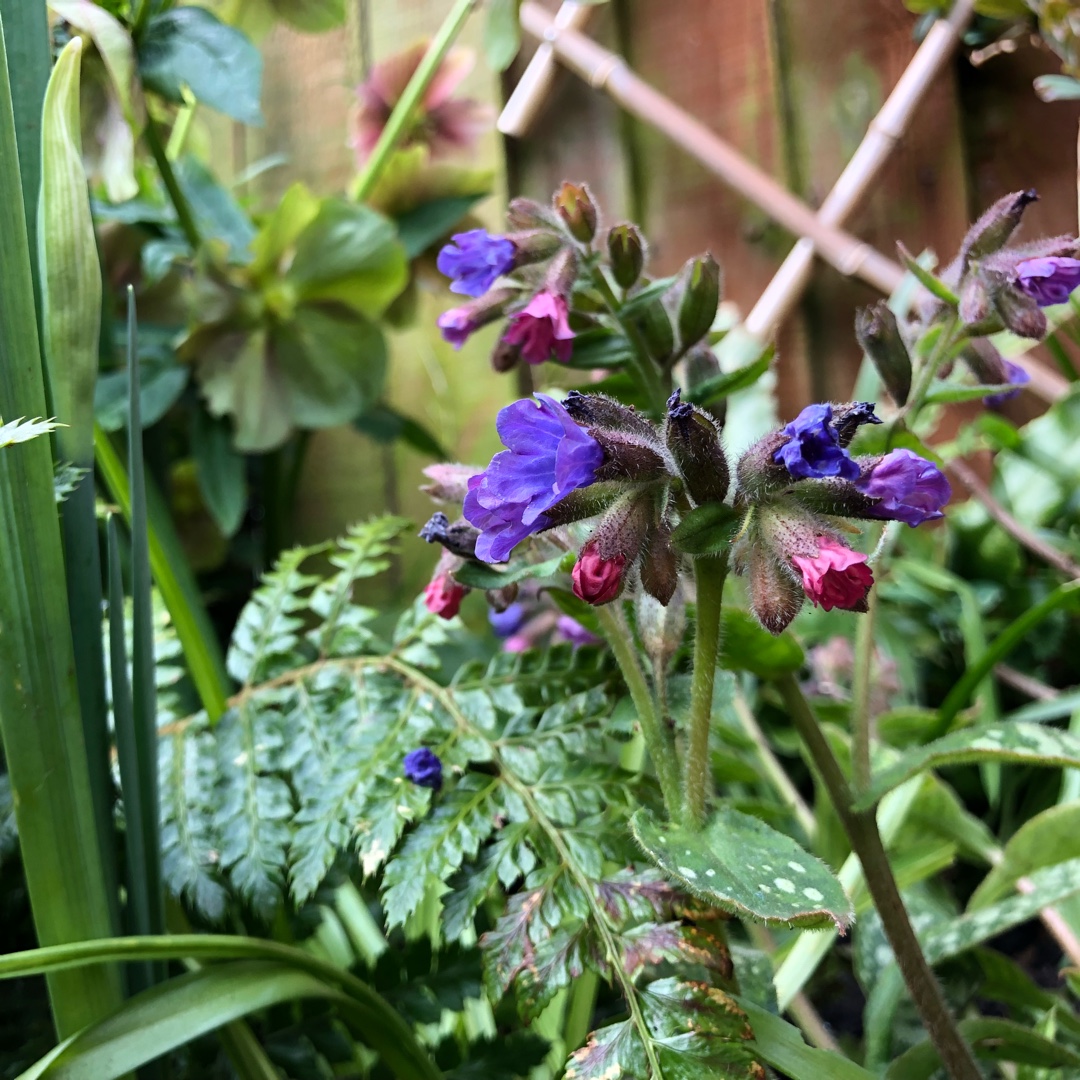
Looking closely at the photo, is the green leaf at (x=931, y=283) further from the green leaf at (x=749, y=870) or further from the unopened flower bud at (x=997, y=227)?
the green leaf at (x=749, y=870)

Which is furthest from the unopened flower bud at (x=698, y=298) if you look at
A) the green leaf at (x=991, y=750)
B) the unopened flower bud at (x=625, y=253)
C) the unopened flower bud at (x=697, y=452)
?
the green leaf at (x=991, y=750)

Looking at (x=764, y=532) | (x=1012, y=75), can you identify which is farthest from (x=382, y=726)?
(x=1012, y=75)

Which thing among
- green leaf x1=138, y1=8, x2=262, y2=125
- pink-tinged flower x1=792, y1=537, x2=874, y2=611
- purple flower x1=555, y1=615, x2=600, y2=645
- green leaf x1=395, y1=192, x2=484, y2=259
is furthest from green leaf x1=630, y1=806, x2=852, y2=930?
green leaf x1=395, y1=192, x2=484, y2=259

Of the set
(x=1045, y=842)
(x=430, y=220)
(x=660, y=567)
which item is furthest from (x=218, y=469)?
(x=1045, y=842)

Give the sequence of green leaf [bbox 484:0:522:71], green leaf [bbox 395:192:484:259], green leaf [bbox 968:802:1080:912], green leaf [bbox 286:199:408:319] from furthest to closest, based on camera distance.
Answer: green leaf [bbox 395:192:484:259] < green leaf [bbox 286:199:408:319] < green leaf [bbox 484:0:522:71] < green leaf [bbox 968:802:1080:912]

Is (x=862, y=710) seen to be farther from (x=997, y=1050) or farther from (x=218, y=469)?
(x=218, y=469)

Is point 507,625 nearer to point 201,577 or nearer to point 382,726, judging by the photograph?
point 382,726

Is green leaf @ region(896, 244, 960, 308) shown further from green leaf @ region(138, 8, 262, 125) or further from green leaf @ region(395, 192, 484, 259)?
green leaf @ region(395, 192, 484, 259)
